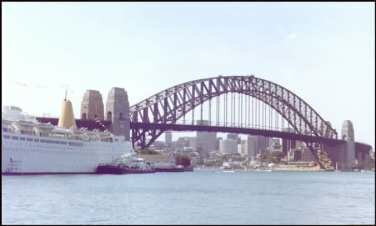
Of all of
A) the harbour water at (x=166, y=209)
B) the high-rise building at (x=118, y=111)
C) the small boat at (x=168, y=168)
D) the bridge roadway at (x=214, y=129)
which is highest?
the high-rise building at (x=118, y=111)

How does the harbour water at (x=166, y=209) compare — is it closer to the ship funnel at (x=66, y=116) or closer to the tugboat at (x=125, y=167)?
the tugboat at (x=125, y=167)

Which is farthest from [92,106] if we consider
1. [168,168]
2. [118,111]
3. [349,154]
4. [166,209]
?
[166,209]

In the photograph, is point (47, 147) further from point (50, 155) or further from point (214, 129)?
point (214, 129)

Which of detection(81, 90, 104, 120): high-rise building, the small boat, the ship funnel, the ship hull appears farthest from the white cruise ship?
detection(81, 90, 104, 120): high-rise building

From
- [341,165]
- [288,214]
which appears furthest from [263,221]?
[341,165]

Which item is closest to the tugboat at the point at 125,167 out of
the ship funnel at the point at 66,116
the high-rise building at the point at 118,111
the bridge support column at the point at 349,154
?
the ship funnel at the point at 66,116

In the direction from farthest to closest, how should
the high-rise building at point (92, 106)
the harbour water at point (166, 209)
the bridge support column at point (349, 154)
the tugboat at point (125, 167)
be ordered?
the bridge support column at point (349, 154) → the high-rise building at point (92, 106) → the tugboat at point (125, 167) → the harbour water at point (166, 209)
